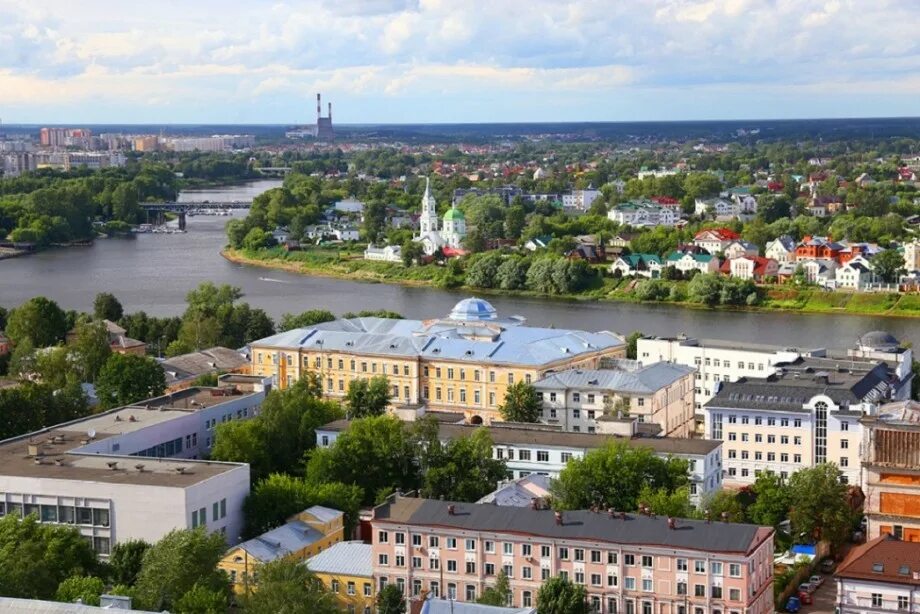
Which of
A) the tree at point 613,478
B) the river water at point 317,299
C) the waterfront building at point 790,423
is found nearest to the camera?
the tree at point 613,478

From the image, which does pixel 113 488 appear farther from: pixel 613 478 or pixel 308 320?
pixel 308 320

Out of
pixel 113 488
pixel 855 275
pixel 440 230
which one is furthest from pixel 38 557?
pixel 440 230

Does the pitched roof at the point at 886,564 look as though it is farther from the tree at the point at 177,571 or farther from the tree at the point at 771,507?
the tree at the point at 177,571

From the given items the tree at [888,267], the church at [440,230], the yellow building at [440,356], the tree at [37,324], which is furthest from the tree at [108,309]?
the tree at [888,267]

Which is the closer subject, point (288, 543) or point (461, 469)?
point (288, 543)

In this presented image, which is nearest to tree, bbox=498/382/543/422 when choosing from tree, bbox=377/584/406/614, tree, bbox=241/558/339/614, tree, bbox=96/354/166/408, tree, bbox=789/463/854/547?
tree, bbox=96/354/166/408

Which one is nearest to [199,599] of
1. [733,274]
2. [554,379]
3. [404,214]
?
[554,379]
